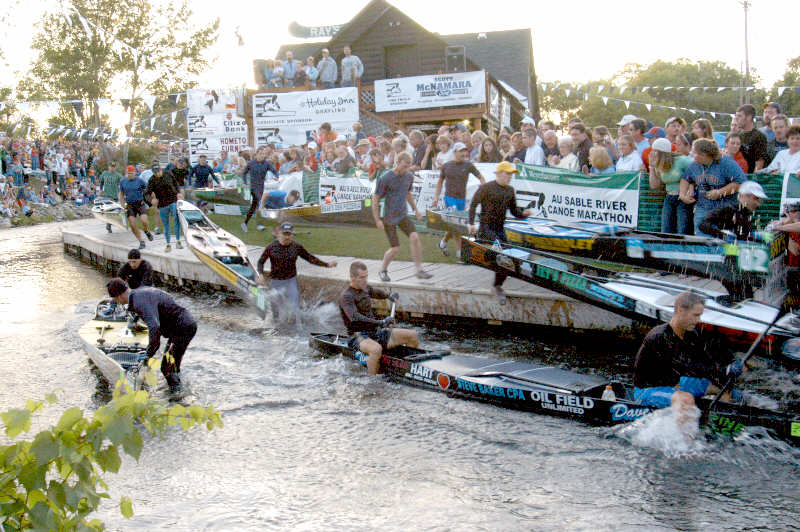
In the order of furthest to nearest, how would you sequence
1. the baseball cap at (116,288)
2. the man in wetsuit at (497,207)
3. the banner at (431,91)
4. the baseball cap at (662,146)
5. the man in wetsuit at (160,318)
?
1. the banner at (431,91)
2. the man in wetsuit at (497,207)
3. the baseball cap at (662,146)
4. the baseball cap at (116,288)
5. the man in wetsuit at (160,318)

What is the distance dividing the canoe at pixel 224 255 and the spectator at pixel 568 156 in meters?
5.38

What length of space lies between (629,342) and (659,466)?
3.69 m

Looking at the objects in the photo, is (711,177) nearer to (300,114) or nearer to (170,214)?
(170,214)

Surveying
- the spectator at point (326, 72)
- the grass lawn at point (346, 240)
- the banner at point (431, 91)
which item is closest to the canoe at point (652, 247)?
the grass lawn at point (346, 240)

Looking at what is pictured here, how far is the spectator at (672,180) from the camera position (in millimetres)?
9750

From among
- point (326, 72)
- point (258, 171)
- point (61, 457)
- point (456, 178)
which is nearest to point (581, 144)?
point (456, 178)

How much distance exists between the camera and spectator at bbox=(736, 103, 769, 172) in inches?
385

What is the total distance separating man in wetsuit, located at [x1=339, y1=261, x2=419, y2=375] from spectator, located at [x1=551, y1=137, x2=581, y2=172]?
5.08 meters

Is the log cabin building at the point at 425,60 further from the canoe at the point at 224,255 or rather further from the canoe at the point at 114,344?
the canoe at the point at 114,344

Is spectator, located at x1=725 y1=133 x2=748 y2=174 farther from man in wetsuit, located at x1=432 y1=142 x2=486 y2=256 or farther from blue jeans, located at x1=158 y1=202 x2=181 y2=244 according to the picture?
blue jeans, located at x1=158 y1=202 x2=181 y2=244

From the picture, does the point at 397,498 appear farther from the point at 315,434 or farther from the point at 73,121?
the point at 73,121

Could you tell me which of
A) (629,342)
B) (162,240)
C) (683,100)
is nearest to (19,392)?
(629,342)

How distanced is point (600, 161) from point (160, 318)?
23.5 ft

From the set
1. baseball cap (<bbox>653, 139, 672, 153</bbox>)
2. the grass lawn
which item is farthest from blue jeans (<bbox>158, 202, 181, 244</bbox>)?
baseball cap (<bbox>653, 139, 672, 153</bbox>)
